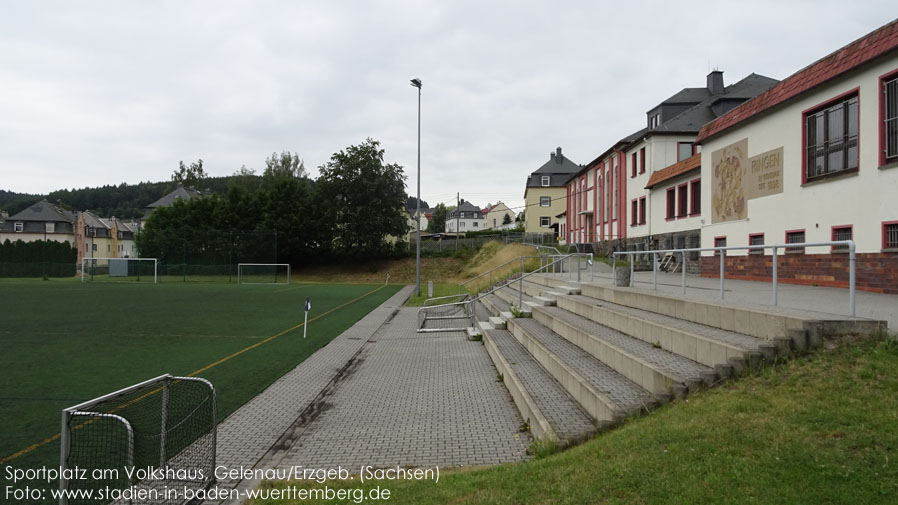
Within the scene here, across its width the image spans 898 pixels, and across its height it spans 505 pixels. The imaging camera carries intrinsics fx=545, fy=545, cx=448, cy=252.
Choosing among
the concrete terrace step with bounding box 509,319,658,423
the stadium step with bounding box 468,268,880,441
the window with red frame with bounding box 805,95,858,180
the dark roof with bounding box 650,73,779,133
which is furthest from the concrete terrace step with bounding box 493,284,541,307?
the dark roof with bounding box 650,73,779,133

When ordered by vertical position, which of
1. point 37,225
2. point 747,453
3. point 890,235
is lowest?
point 747,453

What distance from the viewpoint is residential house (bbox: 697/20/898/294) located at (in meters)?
11.1

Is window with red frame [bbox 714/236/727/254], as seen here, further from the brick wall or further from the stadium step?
the stadium step

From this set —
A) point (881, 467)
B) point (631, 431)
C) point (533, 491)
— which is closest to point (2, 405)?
point (533, 491)

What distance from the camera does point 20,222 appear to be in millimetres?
79500

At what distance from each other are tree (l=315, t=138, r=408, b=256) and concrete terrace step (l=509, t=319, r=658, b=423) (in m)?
44.6

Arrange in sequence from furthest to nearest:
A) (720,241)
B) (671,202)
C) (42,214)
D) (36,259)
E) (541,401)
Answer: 1. (42,214)
2. (36,259)
3. (671,202)
4. (720,241)
5. (541,401)

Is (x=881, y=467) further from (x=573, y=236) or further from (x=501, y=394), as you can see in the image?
(x=573, y=236)

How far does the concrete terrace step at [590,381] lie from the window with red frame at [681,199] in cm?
1829

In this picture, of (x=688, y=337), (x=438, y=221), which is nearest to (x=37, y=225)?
(x=438, y=221)

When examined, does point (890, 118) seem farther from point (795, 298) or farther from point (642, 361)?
point (642, 361)

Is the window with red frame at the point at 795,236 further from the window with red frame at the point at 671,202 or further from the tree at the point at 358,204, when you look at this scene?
the tree at the point at 358,204

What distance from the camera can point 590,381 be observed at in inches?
257

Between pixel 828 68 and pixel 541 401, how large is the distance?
38.5 ft
